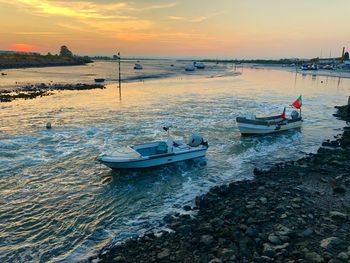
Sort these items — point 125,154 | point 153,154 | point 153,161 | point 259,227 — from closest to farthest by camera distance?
point 259,227, point 125,154, point 153,161, point 153,154

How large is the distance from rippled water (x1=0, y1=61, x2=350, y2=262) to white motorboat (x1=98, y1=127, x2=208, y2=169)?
70 cm

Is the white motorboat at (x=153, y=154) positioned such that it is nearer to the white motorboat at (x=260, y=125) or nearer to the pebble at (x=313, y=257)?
the white motorboat at (x=260, y=125)

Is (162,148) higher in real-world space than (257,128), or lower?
higher

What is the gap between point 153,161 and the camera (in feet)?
72.8

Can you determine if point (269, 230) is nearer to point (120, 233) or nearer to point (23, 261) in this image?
point (120, 233)

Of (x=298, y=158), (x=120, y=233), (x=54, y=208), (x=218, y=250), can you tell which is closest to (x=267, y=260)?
(x=218, y=250)

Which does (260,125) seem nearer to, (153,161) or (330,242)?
(153,161)

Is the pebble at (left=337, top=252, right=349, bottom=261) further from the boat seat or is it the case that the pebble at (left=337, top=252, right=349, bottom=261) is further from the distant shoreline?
the distant shoreline

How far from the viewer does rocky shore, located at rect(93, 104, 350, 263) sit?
38.1 ft

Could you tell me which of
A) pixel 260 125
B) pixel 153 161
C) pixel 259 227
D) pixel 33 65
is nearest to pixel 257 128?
pixel 260 125

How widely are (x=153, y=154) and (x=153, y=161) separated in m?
1.25

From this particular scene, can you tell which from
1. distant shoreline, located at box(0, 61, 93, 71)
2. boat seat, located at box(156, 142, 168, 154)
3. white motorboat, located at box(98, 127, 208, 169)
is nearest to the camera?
white motorboat, located at box(98, 127, 208, 169)

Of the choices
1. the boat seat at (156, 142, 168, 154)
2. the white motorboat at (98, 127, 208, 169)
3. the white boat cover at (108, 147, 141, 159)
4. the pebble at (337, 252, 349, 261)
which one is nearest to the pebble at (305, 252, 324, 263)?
the pebble at (337, 252, 349, 261)

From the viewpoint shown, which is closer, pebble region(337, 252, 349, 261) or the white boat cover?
pebble region(337, 252, 349, 261)
